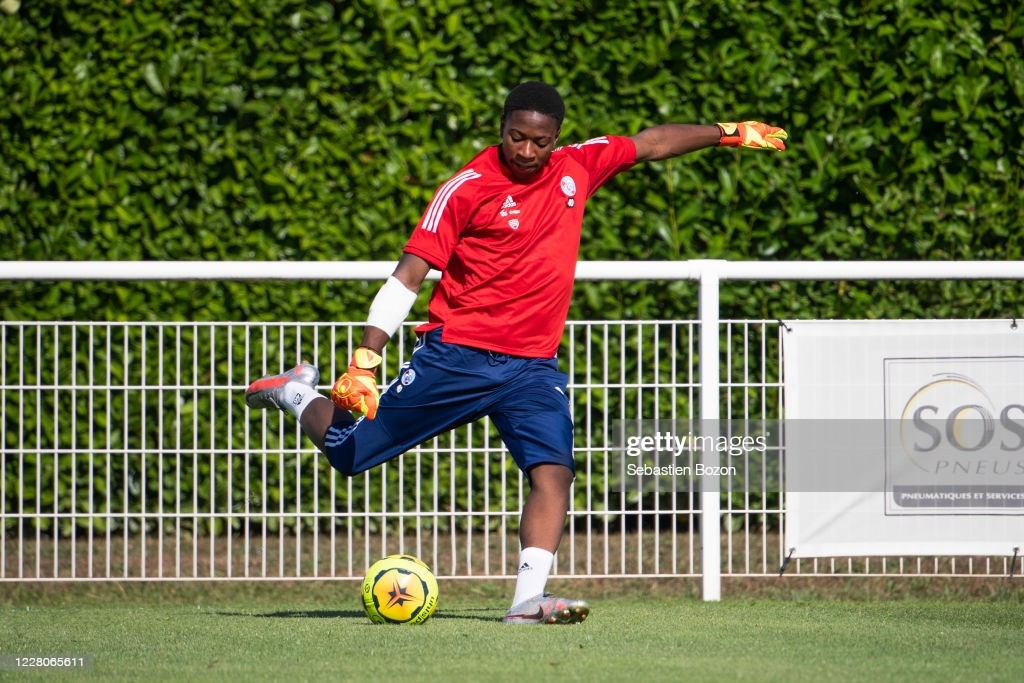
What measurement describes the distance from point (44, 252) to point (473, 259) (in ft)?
8.79

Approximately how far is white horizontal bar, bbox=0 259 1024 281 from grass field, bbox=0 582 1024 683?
4.31 ft

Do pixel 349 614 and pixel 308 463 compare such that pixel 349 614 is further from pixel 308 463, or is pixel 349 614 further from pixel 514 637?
pixel 514 637

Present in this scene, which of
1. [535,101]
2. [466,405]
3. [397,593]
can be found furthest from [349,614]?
[535,101]

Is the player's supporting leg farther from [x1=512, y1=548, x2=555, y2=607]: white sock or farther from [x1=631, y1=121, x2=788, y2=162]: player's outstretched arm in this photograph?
[x1=631, y1=121, x2=788, y2=162]: player's outstretched arm

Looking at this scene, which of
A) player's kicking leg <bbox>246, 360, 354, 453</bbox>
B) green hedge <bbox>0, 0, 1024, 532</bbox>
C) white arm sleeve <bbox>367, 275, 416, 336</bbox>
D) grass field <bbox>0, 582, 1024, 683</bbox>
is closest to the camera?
grass field <bbox>0, 582, 1024, 683</bbox>

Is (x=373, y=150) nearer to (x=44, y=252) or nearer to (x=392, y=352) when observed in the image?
(x=392, y=352)

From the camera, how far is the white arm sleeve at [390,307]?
441cm

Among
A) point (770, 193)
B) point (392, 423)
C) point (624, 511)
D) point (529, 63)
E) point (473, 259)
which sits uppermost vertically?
point (529, 63)

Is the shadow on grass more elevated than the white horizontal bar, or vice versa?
the white horizontal bar

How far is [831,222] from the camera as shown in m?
6.25

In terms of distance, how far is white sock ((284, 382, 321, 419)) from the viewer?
4.99 m

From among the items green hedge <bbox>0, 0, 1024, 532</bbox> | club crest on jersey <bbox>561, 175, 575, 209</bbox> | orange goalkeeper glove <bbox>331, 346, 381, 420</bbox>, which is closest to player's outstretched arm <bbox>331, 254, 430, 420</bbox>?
orange goalkeeper glove <bbox>331, 346, 381, 420</bbox>

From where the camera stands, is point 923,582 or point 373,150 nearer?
point 923,582

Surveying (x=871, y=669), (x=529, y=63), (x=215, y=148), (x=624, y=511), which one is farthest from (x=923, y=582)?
(x=215, y=148)
